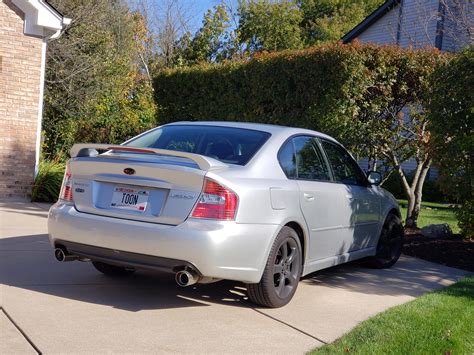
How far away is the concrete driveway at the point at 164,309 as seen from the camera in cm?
452

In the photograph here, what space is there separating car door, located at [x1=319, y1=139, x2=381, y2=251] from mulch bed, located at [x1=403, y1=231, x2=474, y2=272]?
5.01 ft

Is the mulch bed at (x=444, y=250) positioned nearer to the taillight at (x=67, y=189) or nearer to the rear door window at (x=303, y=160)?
the rear door window at (x=303, y=160)

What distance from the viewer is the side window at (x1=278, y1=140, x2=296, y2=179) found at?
5840mm

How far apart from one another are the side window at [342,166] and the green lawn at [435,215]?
528 cm

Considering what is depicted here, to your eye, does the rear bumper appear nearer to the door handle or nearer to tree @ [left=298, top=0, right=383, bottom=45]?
the door handle

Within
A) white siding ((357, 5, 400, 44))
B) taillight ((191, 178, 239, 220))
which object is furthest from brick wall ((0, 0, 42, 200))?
white siding ((357, 5, 400, 44))

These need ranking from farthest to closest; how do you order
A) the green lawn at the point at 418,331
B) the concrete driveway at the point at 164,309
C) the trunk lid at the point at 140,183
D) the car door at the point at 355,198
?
the car door at the point at 355,198 < the trunk lid at the point at 140,183 < the green lawn at the point at 418,331 < the concrete driveway at the point at 164,309

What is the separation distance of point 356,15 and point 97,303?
40.3 metres

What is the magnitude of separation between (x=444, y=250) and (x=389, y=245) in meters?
1.49

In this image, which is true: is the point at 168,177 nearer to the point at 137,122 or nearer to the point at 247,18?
the point at 137,122

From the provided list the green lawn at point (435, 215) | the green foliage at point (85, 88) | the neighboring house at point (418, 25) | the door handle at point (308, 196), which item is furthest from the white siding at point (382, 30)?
the door handle at point (308, 196)

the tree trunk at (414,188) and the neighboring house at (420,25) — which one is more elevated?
the neighboring house at (420,25)

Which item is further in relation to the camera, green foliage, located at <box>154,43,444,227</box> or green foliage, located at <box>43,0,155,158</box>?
green foliage, located at <box>43,0,155,158</box>

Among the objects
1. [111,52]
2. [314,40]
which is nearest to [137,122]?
[111,52]
